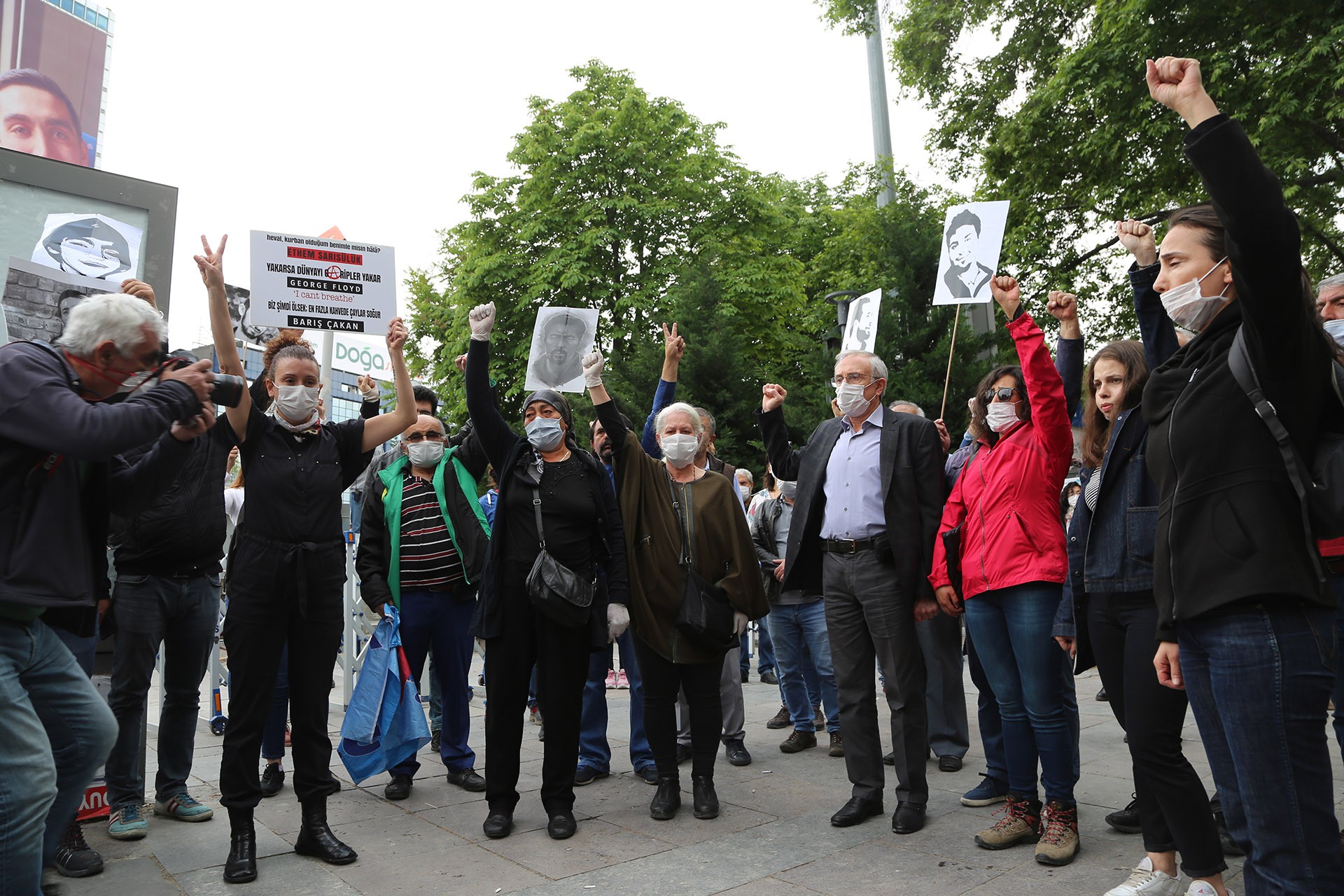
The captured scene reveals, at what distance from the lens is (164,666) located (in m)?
5.18

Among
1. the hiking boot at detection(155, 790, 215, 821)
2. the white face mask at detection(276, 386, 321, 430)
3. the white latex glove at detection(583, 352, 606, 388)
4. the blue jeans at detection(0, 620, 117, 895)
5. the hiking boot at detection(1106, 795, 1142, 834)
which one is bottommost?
the hiking boot at detection(155, 790, 215, 821)

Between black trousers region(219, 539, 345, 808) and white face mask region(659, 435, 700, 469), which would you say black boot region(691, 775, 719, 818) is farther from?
black trousers region(219, 539, 345, 808)

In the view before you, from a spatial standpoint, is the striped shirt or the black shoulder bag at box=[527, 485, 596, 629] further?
the striped shirt

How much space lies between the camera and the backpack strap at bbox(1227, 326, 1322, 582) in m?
2.32

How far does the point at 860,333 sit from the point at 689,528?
13.5 ft

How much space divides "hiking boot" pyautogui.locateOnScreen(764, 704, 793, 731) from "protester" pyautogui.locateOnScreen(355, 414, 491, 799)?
2.44m

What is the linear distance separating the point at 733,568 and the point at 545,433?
1.22m

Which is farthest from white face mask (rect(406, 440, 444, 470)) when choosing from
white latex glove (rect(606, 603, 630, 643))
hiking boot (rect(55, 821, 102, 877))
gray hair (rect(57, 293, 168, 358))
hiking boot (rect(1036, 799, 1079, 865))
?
hiking boot (rect(1036, 799, 1079, 865))

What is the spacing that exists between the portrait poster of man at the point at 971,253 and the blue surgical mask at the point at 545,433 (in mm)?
3195

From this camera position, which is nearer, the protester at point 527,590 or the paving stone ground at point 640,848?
the paving stone ground at point 640,848

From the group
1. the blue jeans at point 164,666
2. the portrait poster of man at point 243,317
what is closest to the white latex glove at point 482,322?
the blue jeans at point 164,666

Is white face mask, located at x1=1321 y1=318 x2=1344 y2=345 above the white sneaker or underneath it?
above

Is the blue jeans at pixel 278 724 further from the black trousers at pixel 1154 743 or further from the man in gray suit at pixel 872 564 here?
the black trousers at pixel 1154 743

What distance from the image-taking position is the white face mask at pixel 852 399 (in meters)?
5.09
